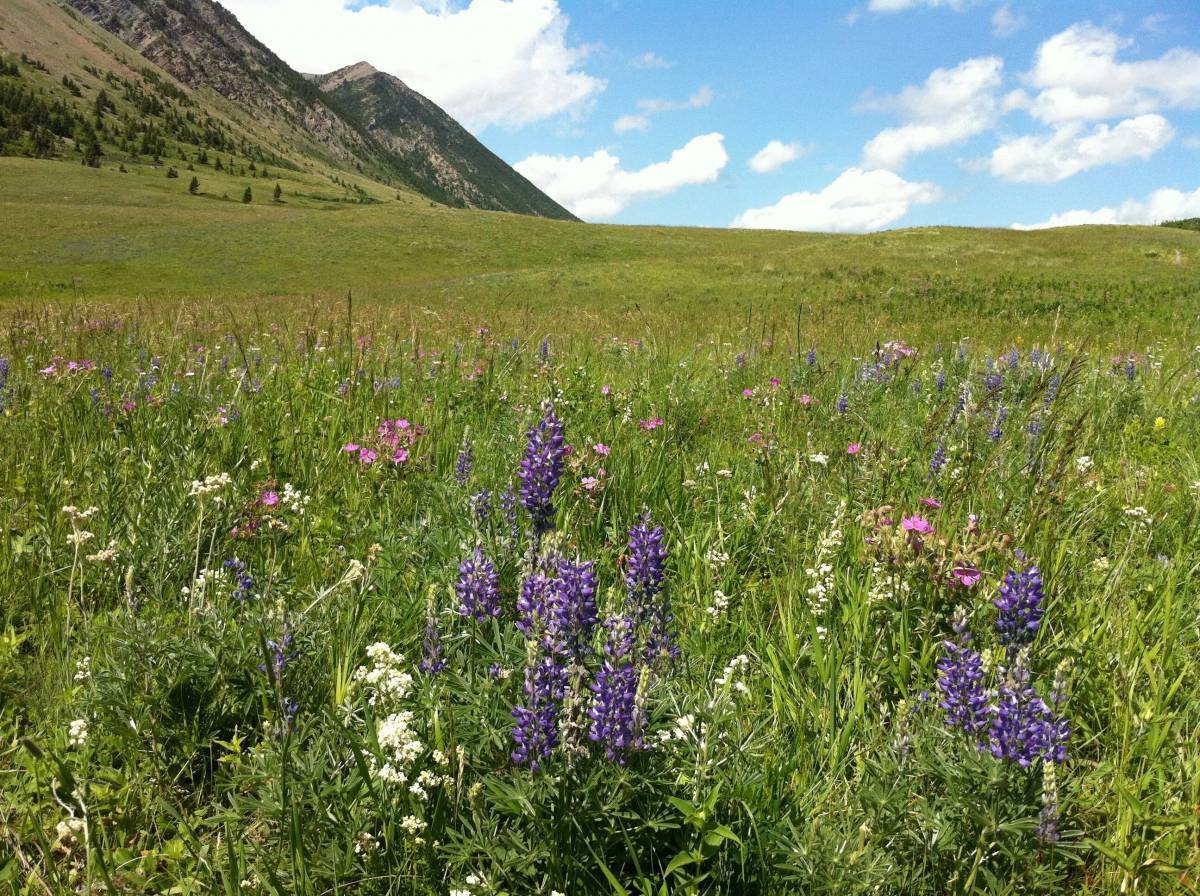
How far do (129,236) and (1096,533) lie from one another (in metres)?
61.3

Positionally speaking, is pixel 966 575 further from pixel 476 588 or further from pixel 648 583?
pixel 476 588

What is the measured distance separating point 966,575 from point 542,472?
5.24ft

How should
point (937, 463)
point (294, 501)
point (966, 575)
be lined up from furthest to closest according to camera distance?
point (937, 463), point (294, 501), point (966, 575)

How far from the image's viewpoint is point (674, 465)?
4281 mm

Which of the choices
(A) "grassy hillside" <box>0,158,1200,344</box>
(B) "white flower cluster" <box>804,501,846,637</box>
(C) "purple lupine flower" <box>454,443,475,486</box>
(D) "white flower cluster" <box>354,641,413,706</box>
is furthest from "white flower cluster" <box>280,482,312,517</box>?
(A) "grassy hillside" <box>0,158,1200,344</box>

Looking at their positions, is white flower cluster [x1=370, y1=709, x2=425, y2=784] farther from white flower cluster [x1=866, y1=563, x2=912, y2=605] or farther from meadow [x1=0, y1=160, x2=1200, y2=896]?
white flower cluster [x1=866, y1=563, x2=912, y2=605]

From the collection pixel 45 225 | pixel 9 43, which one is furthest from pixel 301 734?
pixel 9 43

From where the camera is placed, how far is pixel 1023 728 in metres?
1.58

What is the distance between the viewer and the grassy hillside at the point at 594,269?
16.8m

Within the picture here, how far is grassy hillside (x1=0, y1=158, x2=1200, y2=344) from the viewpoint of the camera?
16797 millimetres

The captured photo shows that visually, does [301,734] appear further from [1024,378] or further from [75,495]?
[1024,378]

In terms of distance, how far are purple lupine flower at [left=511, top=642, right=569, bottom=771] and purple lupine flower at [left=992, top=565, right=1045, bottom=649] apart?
1.27 m

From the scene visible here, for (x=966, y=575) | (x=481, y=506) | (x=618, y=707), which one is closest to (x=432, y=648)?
Result: (x=618, y=707)

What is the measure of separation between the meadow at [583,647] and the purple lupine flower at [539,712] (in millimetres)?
14
